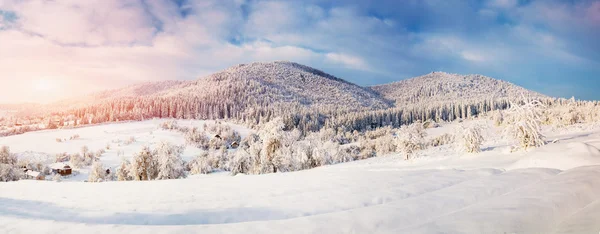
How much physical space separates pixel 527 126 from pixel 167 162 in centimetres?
4732

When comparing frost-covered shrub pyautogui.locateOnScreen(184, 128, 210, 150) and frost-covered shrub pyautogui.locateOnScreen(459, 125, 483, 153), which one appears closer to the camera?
frost-covered shrub pyautogui.locateOnScreen(459, 125, 483, 153)

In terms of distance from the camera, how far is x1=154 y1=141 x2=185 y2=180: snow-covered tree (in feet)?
150

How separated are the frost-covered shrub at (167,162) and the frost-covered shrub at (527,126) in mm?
45134

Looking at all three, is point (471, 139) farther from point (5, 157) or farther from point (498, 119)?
point (5, 157)

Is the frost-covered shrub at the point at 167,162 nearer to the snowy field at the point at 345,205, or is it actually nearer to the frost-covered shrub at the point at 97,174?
the frost-covered shrub at the point at 97,174

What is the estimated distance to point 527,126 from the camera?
28.2 metres

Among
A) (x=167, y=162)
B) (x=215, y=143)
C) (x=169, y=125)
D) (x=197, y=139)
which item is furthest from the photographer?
(x=169, y=125)

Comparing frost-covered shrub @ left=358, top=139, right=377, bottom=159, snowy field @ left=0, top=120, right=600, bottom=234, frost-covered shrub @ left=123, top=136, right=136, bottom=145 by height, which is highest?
snowy field @ left=0, top=120, right=600, bottom=234

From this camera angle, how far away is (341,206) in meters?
10.3

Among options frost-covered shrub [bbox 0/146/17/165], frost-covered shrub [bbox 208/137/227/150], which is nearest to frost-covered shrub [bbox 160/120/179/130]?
frost-covered shrub [bbox 208/137/227/150]

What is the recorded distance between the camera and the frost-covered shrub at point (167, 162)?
150 ft

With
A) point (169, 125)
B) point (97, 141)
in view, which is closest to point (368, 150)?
point (169, 125)

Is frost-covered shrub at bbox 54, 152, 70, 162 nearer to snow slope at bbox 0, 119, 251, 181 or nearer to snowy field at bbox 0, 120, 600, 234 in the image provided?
snow slope at bbox 0, 119, 251, 181

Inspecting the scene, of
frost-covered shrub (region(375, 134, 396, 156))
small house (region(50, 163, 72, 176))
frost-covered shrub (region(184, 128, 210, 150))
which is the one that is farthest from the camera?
frost-covered shrub (region(184, 128, 210, 150))
